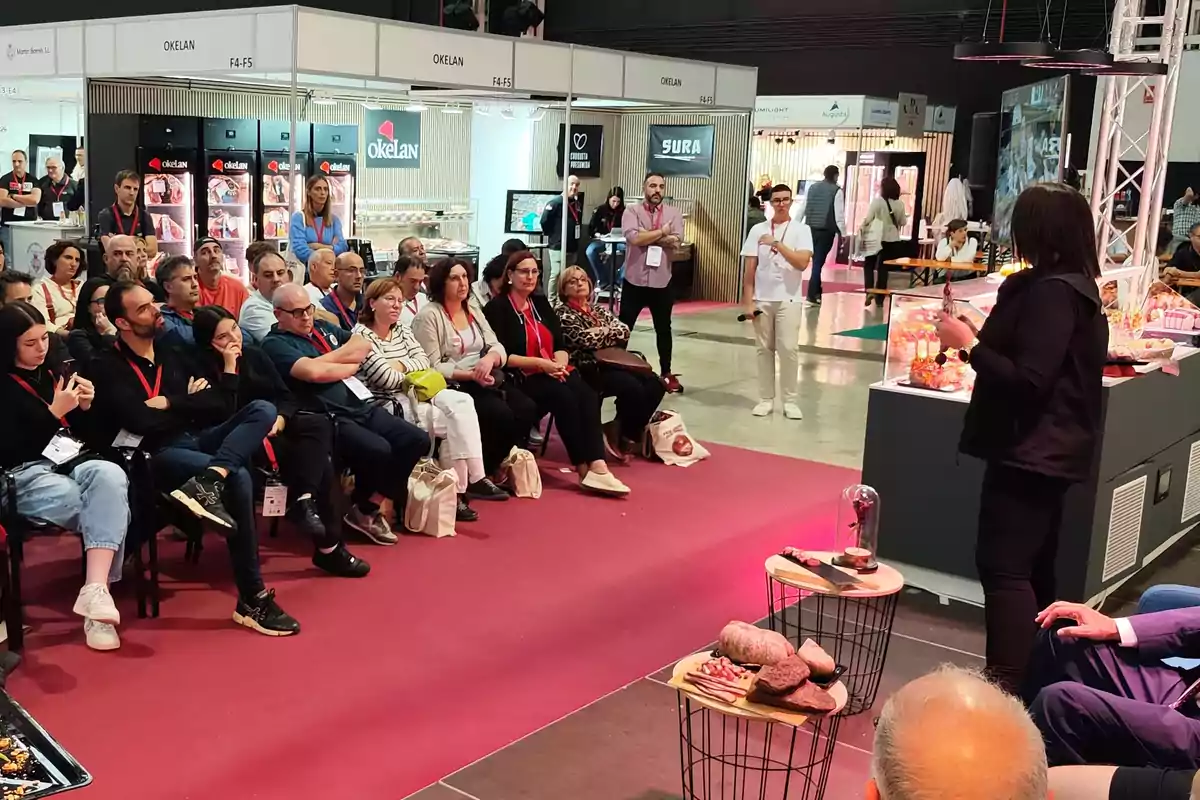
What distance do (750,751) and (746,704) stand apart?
2.78 feet

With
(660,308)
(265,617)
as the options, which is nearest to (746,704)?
(265,617)

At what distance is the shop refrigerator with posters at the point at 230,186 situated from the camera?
10086mm

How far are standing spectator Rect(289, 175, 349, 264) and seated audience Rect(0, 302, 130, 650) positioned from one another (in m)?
3.33

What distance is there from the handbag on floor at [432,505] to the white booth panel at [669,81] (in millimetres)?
4887

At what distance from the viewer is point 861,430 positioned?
779cm

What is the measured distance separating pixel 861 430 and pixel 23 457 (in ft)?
17.4

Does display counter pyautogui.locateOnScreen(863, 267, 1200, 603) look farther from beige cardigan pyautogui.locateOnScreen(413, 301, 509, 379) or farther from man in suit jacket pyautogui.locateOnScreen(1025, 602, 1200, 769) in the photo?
beige cardigan pyautogui.locateOnScreen(413, 301, 509, 379)

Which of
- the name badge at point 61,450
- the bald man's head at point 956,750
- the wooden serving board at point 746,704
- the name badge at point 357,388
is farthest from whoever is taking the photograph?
the name badge at point 357,388

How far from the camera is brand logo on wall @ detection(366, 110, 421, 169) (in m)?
10.5

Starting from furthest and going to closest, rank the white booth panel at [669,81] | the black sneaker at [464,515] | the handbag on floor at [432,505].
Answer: the white booth panel at [669,81]
the black sneaker at [464,515]
the handbag on floor at [432,505]

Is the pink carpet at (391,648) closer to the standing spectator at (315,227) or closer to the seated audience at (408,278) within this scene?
the seated audience at (408,278)

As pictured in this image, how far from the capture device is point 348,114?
10.5m

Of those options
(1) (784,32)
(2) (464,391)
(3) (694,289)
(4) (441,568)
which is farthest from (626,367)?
(1) (784,32)

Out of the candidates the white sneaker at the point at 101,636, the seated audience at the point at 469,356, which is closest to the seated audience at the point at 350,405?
the seated audience at the point at 469,356
